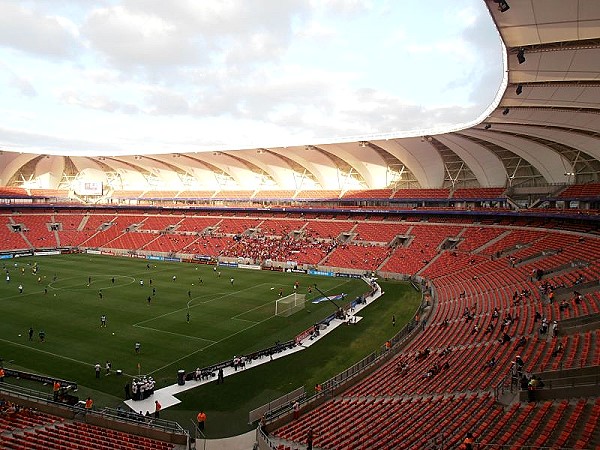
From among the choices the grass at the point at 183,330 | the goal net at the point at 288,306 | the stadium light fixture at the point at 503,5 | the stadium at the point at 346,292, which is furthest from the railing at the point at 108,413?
the stadium light fixture at the point at 503,5

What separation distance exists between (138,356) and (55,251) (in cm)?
4835

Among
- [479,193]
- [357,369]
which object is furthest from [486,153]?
[357,369]

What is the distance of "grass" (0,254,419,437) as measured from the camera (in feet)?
69.4

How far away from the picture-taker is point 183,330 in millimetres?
29672

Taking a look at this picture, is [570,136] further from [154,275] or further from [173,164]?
[173,164]

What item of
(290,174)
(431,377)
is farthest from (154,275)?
(431,377)

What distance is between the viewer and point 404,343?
992 inches

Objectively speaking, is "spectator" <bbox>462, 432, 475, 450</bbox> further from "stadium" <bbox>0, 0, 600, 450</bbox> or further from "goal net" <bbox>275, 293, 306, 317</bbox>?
"goal net" <bbox>275, 293, 306, 317</bbox>

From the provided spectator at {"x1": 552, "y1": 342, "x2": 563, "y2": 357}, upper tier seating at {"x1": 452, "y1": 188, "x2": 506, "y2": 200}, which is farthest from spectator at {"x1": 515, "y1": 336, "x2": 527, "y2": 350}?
upper tier seating at {"x1": 452, "y1": 188, "x2": 506, "y2": 200}

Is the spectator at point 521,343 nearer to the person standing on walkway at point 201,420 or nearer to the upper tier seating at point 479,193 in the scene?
the person standing on walkway at point 201,420

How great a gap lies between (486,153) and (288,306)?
1183 inches

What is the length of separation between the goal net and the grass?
639 mm

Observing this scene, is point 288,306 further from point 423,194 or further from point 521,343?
point 423,194

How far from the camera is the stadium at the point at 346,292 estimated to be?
1573cm
